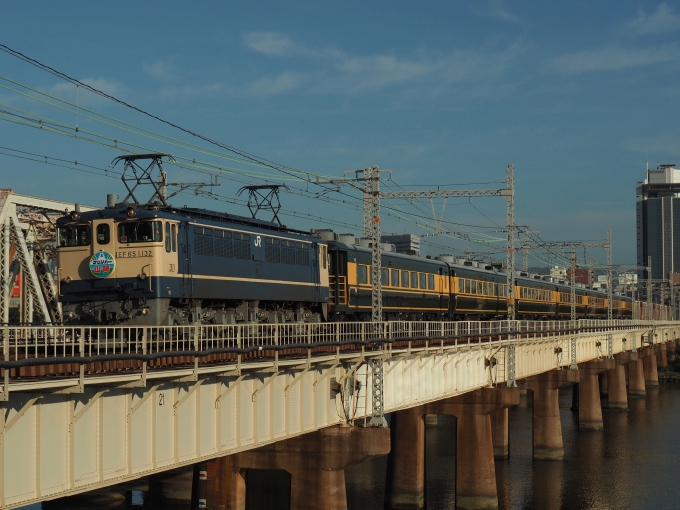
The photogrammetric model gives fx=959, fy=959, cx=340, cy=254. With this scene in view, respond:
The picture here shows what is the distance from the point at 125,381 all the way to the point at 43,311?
104 ft

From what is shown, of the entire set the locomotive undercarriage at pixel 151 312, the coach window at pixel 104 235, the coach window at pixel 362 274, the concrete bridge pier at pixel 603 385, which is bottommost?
the concrete bridge pier at pixel 603 385

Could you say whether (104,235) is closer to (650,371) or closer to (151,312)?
(151,312)

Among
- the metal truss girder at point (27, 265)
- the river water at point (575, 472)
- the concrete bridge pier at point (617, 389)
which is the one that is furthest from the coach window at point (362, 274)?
the concrete bridge pier at point (617, 389)

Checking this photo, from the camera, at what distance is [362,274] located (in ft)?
171

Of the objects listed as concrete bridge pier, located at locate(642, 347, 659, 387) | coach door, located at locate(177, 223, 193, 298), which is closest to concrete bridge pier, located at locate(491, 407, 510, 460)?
coach door, located at locate(177, 223, 193, 298)

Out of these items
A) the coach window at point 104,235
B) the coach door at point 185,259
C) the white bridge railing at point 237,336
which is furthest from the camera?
the coach door at point 185,259

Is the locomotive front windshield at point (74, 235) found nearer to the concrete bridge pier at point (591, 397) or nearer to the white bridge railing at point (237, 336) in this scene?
the white bridge railing at point (237, 336)

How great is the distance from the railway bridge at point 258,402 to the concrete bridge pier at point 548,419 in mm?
100

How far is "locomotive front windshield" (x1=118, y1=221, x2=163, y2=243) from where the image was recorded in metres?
32.7

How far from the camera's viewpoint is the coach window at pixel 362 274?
51594 millimetres

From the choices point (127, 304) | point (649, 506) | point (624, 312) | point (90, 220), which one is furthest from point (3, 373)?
point (624, 312)

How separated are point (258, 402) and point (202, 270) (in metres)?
8.85

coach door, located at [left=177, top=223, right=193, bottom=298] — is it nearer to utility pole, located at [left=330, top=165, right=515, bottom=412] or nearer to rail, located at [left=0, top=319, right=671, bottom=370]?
rail, located at [left=0, top=319, right=671, bottom=370]

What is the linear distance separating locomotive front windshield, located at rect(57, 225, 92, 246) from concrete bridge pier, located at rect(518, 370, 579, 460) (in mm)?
42431
